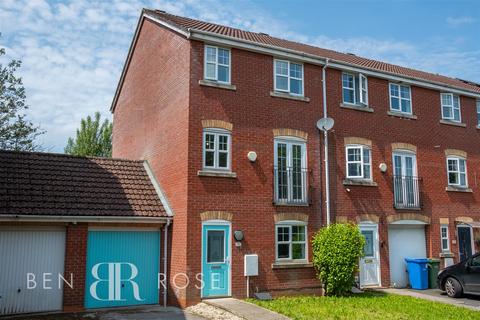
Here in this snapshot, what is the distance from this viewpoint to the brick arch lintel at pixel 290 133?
16.0 metres

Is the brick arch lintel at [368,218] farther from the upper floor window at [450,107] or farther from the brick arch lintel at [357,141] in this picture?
the upper floor window at [450,107]

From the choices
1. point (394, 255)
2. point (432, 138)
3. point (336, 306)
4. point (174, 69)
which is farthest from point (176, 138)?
point (432, 138)

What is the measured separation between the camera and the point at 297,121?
16500 mm

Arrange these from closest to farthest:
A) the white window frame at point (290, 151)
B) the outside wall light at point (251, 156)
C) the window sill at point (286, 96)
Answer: the outside wall light at point (251, 156) → the white window frame at point (290, 151) → the window sill at point (286, 96)

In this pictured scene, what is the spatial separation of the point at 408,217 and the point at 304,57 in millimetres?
7243

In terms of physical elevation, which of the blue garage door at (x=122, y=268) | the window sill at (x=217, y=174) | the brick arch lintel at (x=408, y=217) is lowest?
the blue garage door at (x=122, y=268)

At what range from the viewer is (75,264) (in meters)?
13.6

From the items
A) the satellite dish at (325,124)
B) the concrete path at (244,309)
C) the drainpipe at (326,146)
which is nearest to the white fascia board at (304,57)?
the drainpipe at (326,146)

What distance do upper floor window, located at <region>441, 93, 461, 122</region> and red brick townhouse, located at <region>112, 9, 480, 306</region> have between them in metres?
0.05

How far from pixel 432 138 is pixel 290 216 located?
7.95 m

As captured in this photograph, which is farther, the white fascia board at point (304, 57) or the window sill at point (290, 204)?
the window sill at point (290, 204)

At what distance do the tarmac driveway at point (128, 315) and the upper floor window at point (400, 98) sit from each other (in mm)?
11559

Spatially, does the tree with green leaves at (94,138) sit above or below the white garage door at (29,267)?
above

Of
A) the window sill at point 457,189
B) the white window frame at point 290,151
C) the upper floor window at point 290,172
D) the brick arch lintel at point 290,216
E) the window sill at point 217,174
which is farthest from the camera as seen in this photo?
the window sill at point 457,189
